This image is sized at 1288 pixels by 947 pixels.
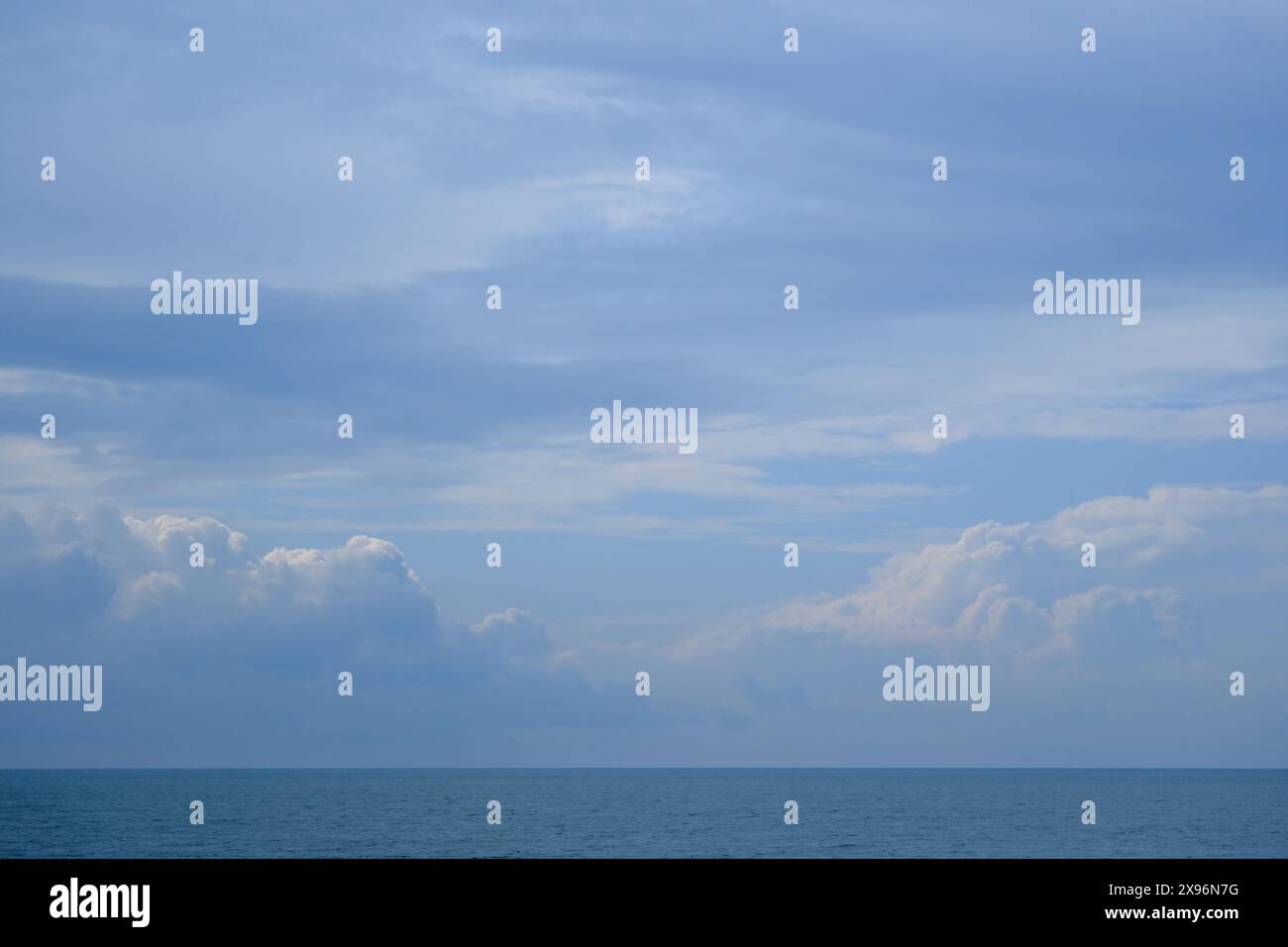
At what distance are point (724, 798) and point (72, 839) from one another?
99622 millimetres
